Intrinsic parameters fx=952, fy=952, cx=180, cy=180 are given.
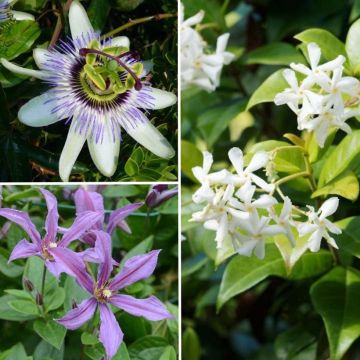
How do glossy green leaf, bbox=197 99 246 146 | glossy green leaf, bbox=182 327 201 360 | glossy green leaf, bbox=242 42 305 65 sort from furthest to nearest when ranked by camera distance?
1. glossy green leaf, bbox=182 327 201 360
2. glossy green leaf, bbox=197 99 246 146
3. glossy green leaf, bbox=242 42 305 65

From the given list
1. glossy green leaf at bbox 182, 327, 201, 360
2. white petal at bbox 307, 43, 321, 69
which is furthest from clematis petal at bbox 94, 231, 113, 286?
glossy green leaf at bbox 182, 327, 201, 360

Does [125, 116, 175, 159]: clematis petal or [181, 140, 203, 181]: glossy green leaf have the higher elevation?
[125, 116, 175, 159]: clematis petal

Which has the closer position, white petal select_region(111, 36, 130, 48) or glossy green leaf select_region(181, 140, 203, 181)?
white petal select_region(111, 36, 130, 48)

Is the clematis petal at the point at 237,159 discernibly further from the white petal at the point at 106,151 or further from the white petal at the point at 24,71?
the white petal at the point at 24,71

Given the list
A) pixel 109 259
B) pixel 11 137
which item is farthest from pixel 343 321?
pixel 11 137

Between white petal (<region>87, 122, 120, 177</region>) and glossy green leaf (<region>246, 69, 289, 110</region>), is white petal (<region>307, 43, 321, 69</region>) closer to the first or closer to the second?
glossy green leaf (<region>246, 69, 289, 110</region>)

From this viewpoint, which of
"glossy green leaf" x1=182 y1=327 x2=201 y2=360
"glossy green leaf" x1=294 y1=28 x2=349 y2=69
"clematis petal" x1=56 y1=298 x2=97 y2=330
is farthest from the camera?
"glossy green leaf" x1=182 y1=327 x2=201 y2=360
